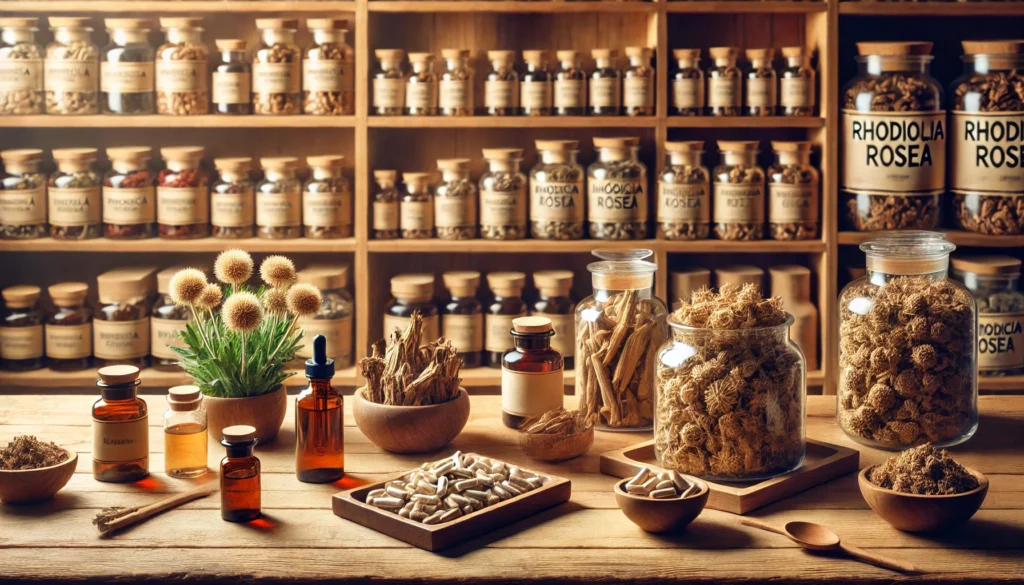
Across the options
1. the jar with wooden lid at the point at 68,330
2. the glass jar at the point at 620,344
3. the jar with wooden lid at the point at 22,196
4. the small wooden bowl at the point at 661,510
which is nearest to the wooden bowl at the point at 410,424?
the glass jar at the point at 620,344

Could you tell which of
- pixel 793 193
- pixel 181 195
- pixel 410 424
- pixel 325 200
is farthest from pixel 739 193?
pixel 410 424

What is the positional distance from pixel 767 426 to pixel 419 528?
43 cm

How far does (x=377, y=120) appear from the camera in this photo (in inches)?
106

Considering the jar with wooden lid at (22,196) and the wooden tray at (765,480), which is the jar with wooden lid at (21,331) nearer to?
the jar with wooden lid at (22,196)

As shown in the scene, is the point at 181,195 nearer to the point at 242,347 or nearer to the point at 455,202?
the point at 455,202

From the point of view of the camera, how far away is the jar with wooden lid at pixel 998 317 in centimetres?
264

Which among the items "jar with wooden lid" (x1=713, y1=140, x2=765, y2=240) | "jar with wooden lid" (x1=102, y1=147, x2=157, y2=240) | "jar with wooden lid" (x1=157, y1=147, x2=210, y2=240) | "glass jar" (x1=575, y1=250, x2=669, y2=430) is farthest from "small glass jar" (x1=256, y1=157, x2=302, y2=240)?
"glass jar" (x1=575, y1=250, x2=669, y2=430)

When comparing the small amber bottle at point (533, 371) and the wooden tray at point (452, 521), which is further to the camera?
the small amber bottle at point (533, 371)

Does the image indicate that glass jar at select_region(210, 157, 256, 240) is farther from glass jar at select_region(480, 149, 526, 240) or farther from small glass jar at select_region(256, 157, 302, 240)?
glass jar at select_region(480, 149, 526, 240)

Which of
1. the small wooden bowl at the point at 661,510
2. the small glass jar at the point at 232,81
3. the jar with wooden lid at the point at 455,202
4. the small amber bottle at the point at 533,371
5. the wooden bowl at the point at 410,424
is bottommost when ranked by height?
the small wooden bowl at the point at 661,510

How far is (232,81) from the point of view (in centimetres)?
268

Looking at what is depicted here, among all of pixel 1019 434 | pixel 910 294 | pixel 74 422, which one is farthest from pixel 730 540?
pixel 74 422

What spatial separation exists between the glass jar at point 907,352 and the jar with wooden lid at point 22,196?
1.85 meters

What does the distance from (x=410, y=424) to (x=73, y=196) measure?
145 cm
